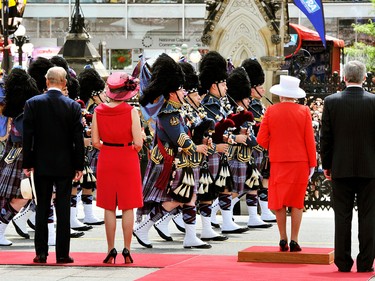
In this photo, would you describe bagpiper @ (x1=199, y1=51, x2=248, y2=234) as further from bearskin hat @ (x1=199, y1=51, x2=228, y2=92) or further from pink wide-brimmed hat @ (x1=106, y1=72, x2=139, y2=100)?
pink wide-brimmed hat @ (x1=106, y1=72, x2=139, y2=100)

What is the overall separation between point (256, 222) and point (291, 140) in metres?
4.54

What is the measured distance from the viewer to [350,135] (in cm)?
1241

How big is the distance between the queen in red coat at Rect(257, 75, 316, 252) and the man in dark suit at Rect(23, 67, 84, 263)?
189cm

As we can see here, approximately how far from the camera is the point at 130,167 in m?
13.1

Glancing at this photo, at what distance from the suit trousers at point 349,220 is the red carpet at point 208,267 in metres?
0.14

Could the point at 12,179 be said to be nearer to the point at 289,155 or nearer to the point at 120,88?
the point at 120,88

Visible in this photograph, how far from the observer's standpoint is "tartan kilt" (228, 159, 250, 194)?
17.4m

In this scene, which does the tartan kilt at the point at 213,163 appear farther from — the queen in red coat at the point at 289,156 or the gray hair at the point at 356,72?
the gray hair at the point at 356,72

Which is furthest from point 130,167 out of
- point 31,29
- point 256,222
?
point 31,29

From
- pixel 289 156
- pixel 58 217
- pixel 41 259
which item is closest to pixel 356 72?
pixel 289 156

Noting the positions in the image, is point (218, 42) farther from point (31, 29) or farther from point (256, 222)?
point (31, 29)

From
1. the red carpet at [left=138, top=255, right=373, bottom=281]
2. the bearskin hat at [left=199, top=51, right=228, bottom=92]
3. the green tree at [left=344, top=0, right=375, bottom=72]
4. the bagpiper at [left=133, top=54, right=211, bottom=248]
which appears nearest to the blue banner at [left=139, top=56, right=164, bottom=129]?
the bagpiper at [left=133, top=54, right=211, bottom=248]

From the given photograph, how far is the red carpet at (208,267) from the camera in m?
11.8

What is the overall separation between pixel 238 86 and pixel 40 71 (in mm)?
2792
